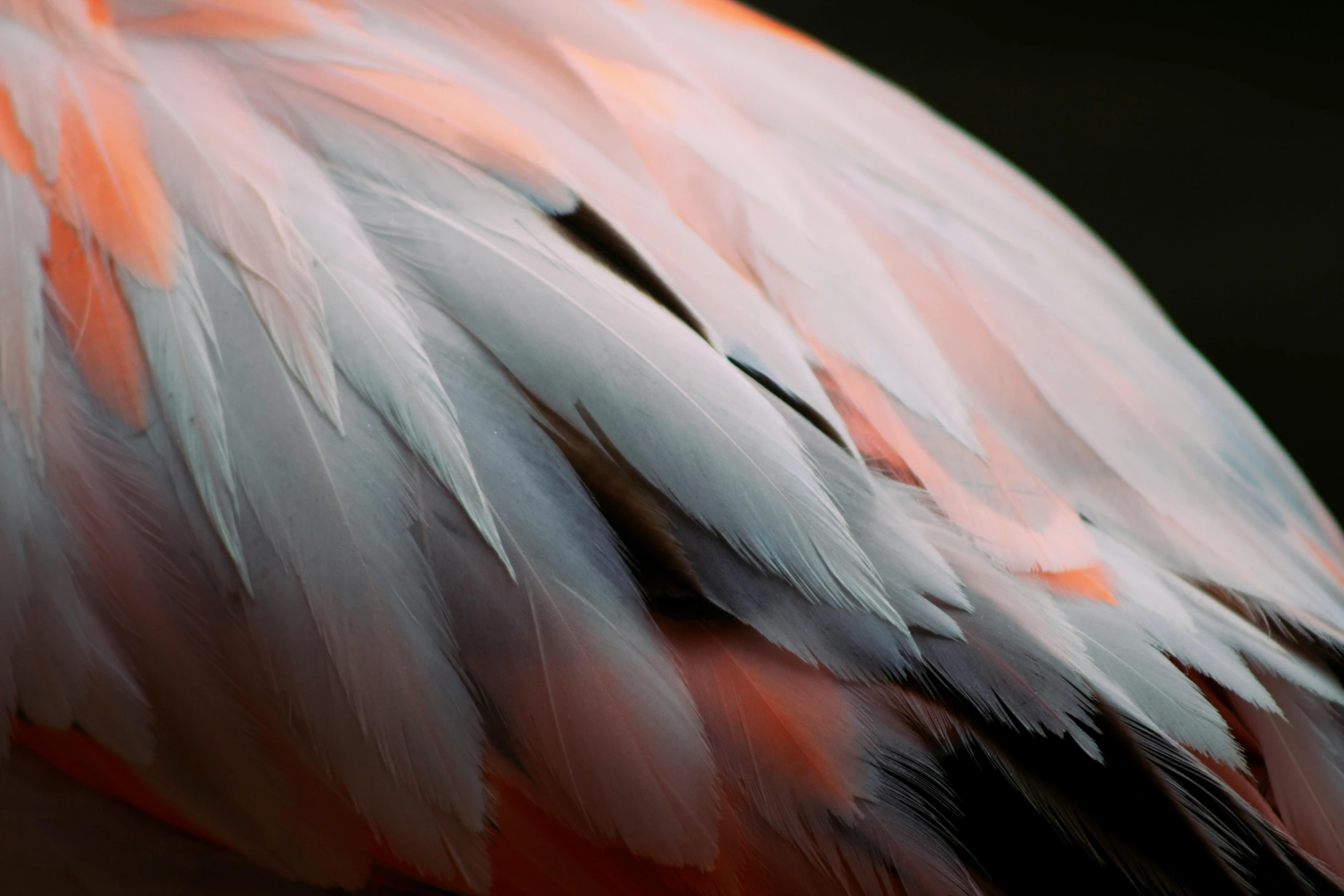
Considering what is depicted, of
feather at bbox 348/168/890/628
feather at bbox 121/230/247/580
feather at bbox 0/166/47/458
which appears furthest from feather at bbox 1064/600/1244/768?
feather at bbox 0/166/47/458

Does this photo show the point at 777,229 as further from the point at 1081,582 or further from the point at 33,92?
the point at 33,92

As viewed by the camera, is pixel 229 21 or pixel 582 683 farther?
pixel 229 21

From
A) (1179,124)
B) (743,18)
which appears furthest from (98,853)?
(1179,124)

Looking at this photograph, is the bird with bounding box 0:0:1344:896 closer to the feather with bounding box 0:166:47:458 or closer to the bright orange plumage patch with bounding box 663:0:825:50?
the feather with bounding box 0:166:47:458

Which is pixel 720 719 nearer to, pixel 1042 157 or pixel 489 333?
pixel 489 333

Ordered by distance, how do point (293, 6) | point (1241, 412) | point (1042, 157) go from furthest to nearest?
1. point (1042, 157)
2. point (1241, 412)
3. point (293, 6)

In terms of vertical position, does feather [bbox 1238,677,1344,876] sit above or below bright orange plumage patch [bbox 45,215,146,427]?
above

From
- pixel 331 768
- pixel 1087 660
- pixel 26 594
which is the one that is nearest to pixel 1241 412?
pixel 1087 660

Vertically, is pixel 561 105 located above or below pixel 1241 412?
below
